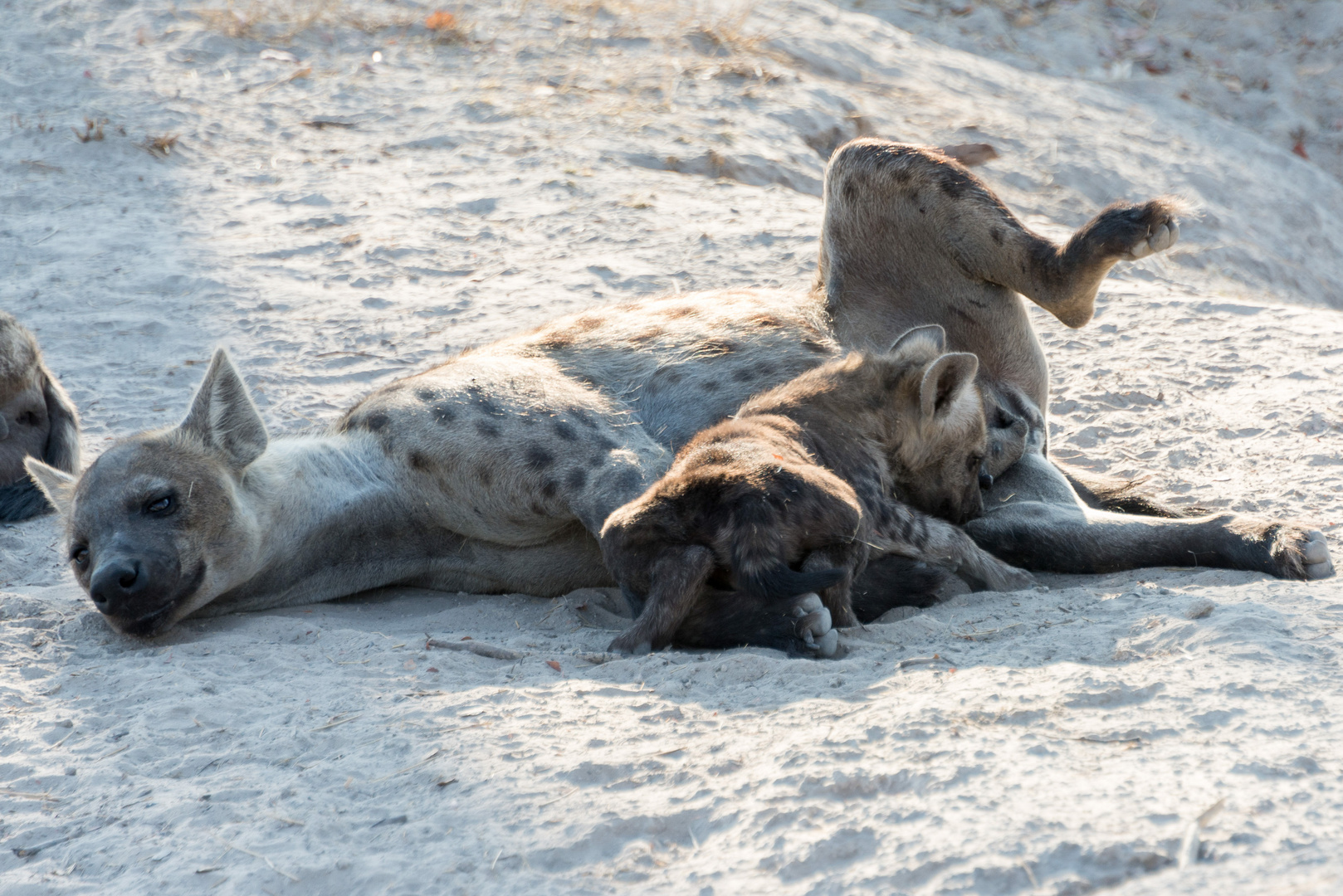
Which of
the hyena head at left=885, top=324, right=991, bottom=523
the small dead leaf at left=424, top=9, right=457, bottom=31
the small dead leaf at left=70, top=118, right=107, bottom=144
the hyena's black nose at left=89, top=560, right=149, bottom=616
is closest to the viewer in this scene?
the hyena's black nose at left=89, top=560, right=149, bottom=616

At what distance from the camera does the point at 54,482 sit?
3.51m

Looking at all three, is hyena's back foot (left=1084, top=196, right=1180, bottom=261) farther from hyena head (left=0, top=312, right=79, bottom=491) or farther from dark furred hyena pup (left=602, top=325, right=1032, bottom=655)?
hyena head (left=0, top=312, right=79, bottom=491)

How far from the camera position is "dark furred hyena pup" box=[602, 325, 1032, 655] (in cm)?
276

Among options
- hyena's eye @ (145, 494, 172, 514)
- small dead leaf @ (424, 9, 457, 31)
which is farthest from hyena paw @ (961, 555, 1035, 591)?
small dead leaf @ (424, 9, 457, 31)

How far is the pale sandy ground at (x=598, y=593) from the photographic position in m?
1.92

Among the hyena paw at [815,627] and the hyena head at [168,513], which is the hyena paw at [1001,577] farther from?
the hyena head at [168,513]

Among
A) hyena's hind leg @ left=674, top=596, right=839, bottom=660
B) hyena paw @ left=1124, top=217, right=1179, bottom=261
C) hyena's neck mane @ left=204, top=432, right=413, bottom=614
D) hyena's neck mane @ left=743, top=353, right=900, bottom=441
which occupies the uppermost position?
hyena paw @ left=1124, top=217, right=1179, bottom=261

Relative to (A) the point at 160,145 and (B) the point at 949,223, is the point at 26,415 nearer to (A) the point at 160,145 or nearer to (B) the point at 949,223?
(A) the point at 160,145

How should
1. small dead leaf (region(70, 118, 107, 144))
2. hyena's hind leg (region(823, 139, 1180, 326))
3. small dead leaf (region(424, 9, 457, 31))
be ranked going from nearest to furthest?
1. hyena's hind leg (region(823, 139, 1180, 326))
2. small dead leaf (region(70, 118, 107, 144))
3. small dead leaf (region(424, 9, 457, 31))

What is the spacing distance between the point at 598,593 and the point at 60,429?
2.23m

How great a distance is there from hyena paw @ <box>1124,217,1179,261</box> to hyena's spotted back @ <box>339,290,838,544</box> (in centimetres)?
93

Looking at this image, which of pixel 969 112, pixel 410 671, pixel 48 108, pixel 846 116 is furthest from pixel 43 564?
pixel 969 112

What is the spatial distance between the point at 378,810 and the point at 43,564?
2.28 m

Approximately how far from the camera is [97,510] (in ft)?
10.6
